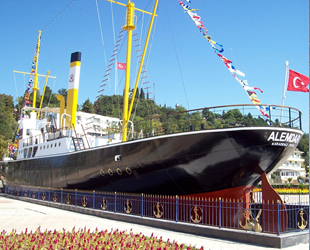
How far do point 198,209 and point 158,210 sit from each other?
4.64 ft

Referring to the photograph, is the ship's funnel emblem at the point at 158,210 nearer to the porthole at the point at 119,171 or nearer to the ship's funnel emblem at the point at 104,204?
the porthole at the point at 119,171

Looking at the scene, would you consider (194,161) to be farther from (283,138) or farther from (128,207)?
(128,207)

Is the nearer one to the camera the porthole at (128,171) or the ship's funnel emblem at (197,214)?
the ship's funnel emblem at (197,214)

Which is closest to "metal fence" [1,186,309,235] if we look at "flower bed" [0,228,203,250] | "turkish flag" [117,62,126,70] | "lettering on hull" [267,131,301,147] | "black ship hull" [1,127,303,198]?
"black ship hull" [1,127,303,198]

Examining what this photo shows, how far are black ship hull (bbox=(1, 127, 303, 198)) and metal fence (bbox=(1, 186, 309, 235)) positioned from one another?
0.51 metres

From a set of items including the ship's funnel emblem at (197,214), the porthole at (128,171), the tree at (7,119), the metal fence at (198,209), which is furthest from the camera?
the tree at (7,119)

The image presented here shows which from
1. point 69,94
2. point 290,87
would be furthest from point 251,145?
point 69,94

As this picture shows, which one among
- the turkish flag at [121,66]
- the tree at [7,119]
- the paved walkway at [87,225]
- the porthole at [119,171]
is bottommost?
the paved walkway at [87,225]

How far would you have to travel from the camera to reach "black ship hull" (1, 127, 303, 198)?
1098cm

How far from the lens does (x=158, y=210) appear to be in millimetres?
11727

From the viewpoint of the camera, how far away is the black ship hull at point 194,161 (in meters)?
11.0

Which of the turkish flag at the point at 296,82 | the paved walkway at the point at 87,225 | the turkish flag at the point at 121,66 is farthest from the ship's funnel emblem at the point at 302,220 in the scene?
the turkish flag at the point at 121,66

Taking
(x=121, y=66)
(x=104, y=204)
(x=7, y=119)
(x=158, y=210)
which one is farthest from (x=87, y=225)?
(x=7, y=119)

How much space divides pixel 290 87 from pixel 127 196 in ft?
24.9
